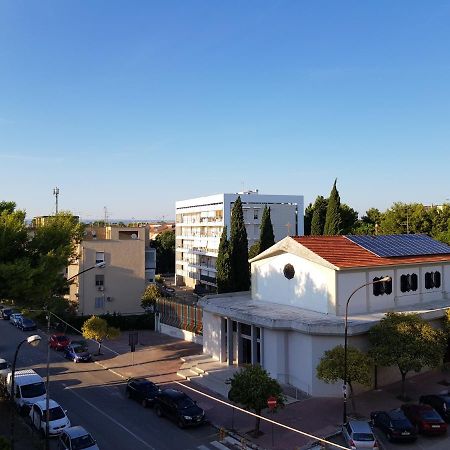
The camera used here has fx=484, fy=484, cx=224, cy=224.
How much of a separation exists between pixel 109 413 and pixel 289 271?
1482 cm

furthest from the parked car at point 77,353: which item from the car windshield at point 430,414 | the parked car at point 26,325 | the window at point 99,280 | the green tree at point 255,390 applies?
the car windshield at point 430,414

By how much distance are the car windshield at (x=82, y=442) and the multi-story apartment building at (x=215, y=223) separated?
174ft

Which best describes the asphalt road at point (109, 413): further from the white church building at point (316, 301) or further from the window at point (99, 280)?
the window at point (99, 280)

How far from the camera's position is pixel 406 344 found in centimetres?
2516

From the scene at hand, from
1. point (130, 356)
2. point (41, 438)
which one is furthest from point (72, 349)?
point (41, 438)

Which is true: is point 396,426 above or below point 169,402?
below

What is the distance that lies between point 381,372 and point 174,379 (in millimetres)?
12691

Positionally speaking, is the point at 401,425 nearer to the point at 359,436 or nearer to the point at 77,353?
the point at 359,436

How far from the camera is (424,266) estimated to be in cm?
3481

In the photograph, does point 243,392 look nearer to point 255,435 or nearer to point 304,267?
point 255,435

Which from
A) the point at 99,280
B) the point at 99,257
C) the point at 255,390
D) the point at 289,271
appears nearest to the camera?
the point at 255,390

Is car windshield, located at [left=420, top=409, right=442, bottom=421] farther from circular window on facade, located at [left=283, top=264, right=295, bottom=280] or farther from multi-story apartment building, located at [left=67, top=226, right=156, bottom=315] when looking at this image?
multi-story apartment building, located at [left=67, top=226, right=156, bottom=315]

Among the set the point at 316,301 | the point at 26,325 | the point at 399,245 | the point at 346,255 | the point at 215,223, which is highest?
the point at 215,223

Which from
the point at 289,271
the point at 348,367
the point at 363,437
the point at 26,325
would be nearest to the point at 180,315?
the point at 289,271
